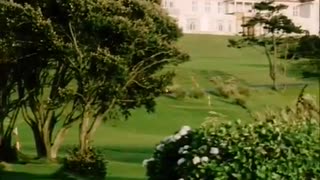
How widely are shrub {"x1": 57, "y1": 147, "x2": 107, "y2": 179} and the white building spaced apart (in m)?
52.8

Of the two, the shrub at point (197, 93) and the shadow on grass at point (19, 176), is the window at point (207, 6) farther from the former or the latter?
the shadow on grass at point (19, 176)

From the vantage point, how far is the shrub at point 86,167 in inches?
662

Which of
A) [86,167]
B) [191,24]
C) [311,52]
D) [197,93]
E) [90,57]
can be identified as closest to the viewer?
[86,167]

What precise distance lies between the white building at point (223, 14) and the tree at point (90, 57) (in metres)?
50.2

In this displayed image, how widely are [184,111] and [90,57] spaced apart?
19.3 metres

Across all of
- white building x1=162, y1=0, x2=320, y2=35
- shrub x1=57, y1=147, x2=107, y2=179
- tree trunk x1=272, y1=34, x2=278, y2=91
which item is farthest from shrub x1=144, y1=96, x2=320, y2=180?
white building x1=162, y1=0, x2=320, y2=35

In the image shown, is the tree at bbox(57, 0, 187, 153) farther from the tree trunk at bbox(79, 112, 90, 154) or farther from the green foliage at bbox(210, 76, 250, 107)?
the green foliage at bbox(210, 76, 250, 107)

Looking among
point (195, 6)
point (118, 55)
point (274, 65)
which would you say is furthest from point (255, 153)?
point (195, 6)

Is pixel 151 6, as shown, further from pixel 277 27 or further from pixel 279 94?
pixel 277 27

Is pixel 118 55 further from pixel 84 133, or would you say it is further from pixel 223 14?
pixel 223 14

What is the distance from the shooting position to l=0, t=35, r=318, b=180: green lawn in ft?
63.5

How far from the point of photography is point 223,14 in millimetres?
76062

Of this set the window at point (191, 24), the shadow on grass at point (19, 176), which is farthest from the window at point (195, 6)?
the shadow on grass at point (19, 176)

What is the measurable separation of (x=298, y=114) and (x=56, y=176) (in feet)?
20.1
